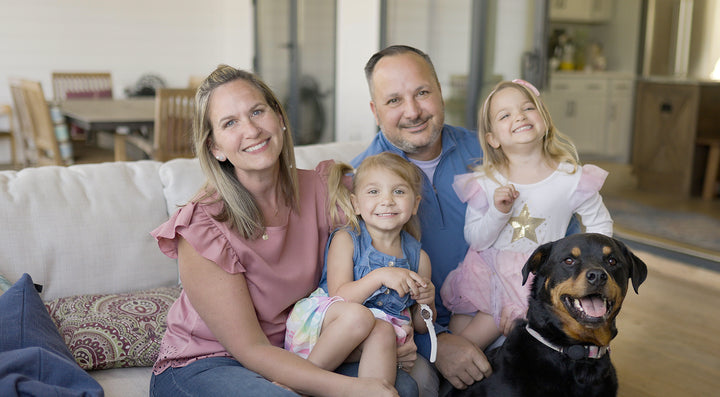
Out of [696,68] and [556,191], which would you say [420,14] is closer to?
[696,68]

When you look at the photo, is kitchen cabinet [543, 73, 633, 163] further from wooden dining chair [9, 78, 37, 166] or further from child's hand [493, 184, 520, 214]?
child's hand [493, 184, 520, 214]

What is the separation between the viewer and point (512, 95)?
1.96 meters

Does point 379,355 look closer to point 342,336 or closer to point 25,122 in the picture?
point 342,336

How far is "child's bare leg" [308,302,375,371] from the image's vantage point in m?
1.51

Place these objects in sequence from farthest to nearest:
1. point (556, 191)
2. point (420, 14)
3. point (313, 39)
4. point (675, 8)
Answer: point (313, 39), point (675, 8), point (420, 14), point (556, 191)

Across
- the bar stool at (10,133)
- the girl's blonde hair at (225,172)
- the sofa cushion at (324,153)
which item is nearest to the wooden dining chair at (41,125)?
the bar stool at (10,133)

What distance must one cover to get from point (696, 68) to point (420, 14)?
2776mm

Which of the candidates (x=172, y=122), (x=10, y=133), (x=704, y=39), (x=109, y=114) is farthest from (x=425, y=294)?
(x=10, y=133)

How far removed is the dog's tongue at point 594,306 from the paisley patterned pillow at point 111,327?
3.66ft

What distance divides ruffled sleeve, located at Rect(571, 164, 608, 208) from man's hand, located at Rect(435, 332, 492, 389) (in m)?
0.53

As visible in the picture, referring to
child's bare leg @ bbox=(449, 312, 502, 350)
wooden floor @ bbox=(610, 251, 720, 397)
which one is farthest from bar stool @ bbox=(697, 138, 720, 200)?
child's bare leg @ bbox=(449, 312, 502, 350)

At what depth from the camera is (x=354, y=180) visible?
184 centimetres

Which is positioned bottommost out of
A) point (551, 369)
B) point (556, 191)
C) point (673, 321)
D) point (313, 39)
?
point (673, 321)

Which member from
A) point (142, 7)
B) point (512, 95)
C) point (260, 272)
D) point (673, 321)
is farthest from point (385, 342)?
point (142, 7)
